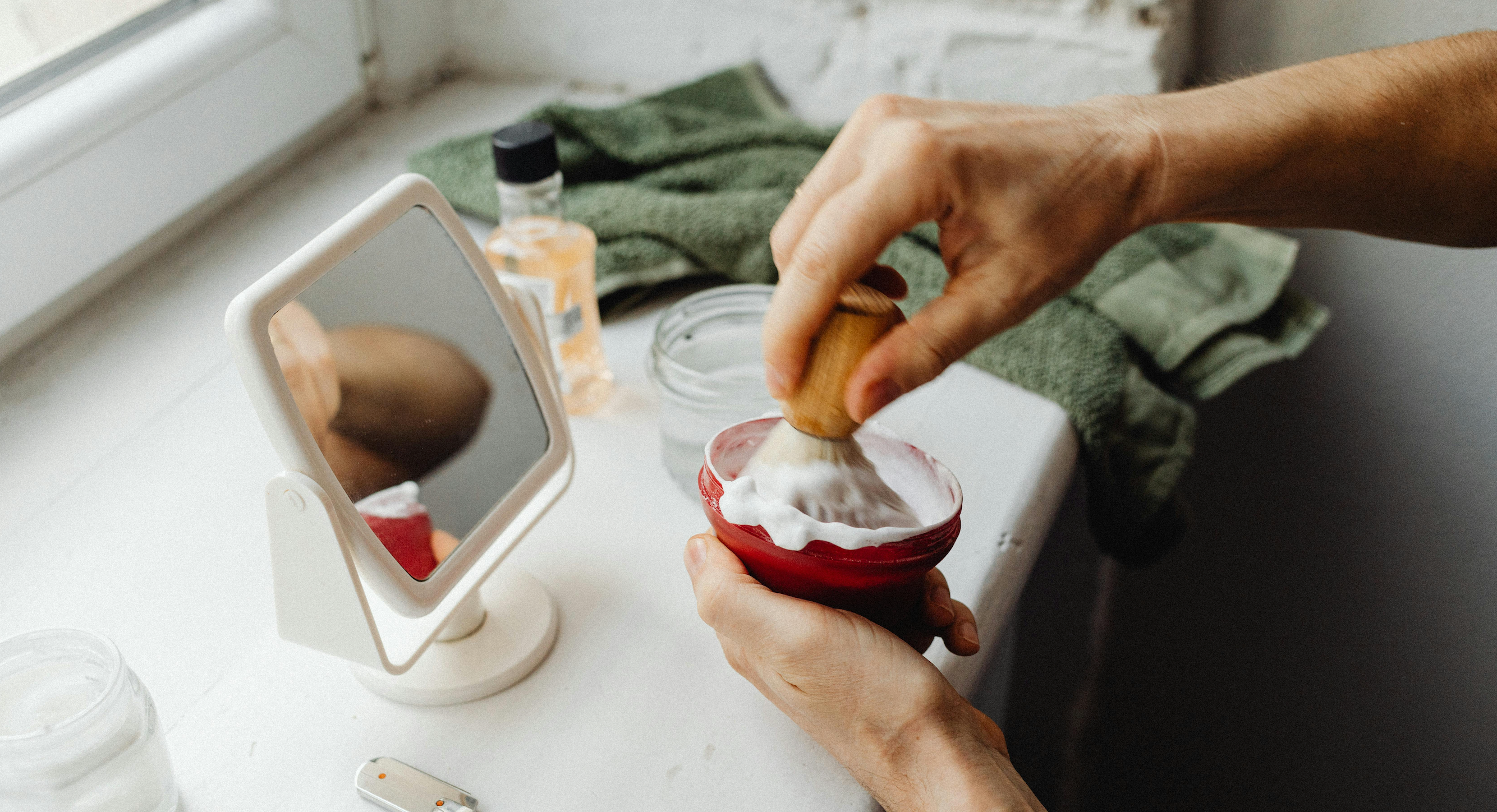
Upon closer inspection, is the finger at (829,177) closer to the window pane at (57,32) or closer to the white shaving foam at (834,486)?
the white shaving foam at (834,486)

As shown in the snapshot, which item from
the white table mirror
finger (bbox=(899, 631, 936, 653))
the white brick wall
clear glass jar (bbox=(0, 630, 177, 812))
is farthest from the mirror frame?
the white brick wall

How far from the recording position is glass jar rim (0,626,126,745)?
1.26 feet

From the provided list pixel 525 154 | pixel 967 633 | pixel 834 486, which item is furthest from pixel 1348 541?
pixel 525 154

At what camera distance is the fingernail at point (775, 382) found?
0.45 metres

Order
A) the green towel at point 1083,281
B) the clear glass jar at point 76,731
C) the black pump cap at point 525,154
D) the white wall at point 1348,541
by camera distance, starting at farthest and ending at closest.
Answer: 1. the white wall at point 1348,541
2. the green towel at point 1083,281
3. the black pump cap at point 525,154
4. the clear glass jar at point 76,731

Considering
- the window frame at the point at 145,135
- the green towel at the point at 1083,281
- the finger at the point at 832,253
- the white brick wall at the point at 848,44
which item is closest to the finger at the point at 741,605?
the finger at the point at 832,253

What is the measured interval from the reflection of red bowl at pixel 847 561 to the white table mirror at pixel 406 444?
0.41 ft

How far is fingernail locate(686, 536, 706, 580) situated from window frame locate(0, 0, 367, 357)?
51 centimetres

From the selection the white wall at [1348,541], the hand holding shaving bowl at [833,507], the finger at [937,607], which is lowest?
the white wall at [1348,541]

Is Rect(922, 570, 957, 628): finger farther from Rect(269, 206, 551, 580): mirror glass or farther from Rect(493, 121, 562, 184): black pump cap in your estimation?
Rect(493, 121, 562, 184): black pump cap

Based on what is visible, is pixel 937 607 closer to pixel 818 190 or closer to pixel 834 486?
pixel 834 486

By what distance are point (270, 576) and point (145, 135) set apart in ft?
1.32

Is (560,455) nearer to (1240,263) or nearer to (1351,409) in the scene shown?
(1240,263)

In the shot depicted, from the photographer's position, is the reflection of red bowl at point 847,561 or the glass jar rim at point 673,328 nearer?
the reflection of red bowl at point 847,561
